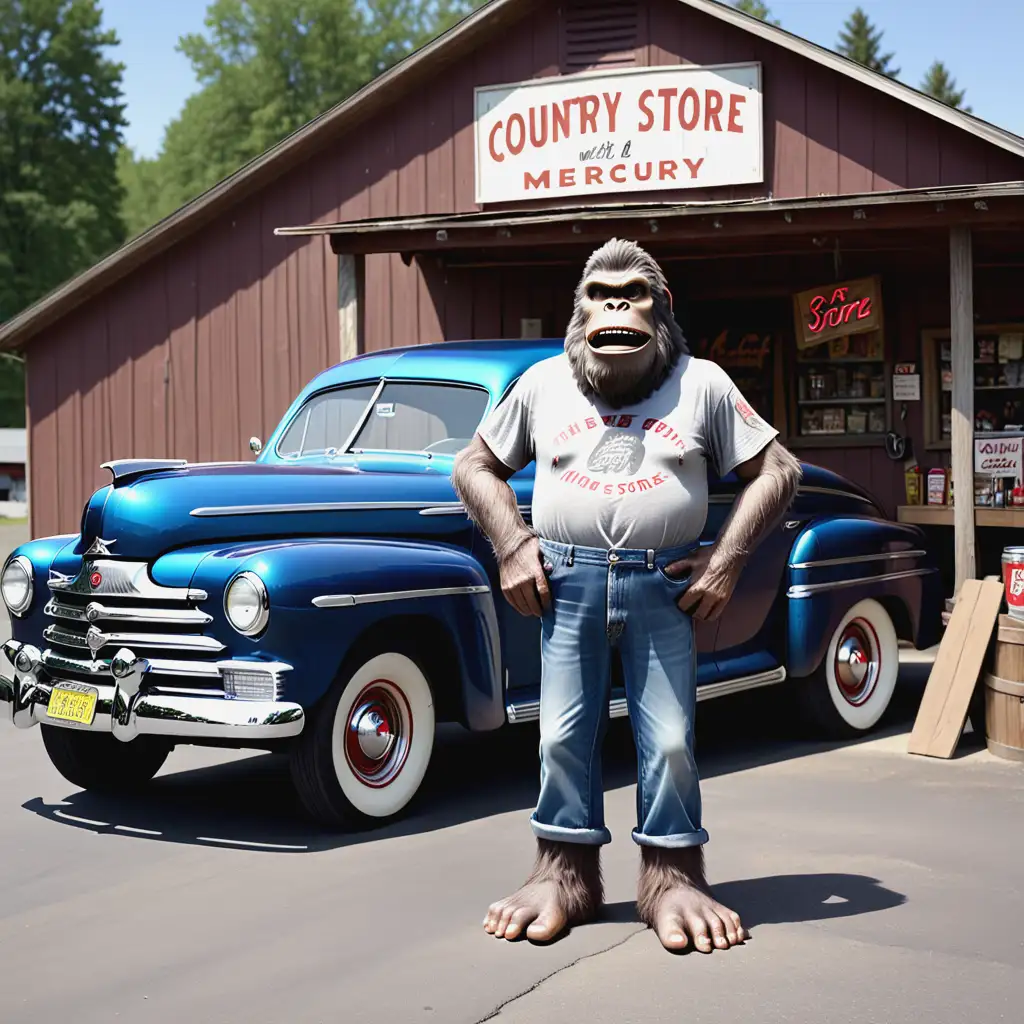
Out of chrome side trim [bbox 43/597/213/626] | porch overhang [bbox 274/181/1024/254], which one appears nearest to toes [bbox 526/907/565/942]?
chrome side trim [bbox 43/597/213/626]

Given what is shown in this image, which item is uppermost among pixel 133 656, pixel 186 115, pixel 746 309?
pixel 186 115

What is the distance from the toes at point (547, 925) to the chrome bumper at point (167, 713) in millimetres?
1254

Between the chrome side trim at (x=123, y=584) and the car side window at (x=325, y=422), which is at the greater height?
the car side window at (x=325, y=422)

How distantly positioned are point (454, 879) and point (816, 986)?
1.39 metres

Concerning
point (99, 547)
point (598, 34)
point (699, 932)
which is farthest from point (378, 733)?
point (598, 34)

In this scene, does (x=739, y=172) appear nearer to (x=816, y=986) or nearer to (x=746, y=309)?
(x=746, y=309)

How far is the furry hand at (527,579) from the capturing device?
406 cm

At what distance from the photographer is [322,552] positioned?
527 cm

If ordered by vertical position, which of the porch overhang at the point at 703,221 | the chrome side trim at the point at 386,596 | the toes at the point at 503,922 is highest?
the porch overhang at the point at 703,221

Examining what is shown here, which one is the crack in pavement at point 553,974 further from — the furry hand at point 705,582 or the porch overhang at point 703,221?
the porch overhang at point 703,221

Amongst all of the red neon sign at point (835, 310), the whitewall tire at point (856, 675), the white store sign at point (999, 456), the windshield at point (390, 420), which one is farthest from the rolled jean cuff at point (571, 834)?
the red neon sign at point (835, 310)

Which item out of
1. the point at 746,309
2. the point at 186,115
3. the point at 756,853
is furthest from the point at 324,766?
the point at 186,115

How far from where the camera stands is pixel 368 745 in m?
5.41

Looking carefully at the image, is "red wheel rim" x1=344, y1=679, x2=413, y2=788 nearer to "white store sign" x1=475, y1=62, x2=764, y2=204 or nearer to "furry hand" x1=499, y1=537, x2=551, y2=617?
"furry hand" x1=499, y1=537, x2=551, y2=617
